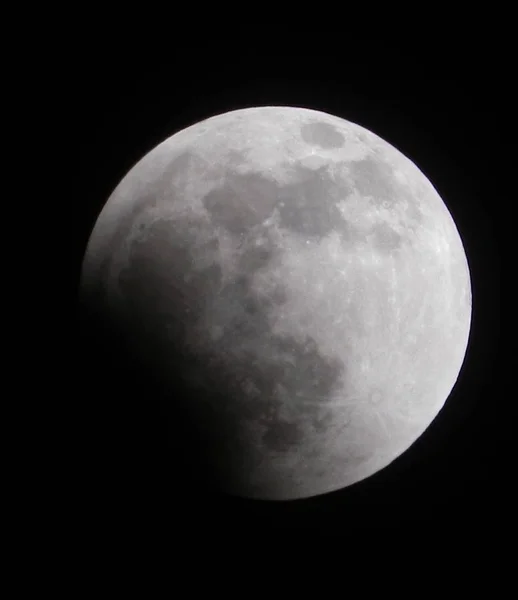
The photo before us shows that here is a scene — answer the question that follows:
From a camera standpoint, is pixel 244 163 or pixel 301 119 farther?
pixel 301 119

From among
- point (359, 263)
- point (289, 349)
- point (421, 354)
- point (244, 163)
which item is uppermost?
point (244, 163)

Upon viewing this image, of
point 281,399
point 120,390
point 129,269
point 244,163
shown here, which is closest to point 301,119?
point 244,163

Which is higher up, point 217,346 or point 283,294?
point 283,294

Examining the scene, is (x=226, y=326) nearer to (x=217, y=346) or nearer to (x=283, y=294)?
(x=217, y=346)

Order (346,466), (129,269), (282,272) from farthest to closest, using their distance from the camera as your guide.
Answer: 1. (346,466)
2. (129,269)
3. (282,272)

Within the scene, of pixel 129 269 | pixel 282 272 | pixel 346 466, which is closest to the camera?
pixel 282 272

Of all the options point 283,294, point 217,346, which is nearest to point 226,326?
point 217,346

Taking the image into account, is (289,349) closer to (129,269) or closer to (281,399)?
(281,399)

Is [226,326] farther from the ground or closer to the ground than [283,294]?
closer to the ground
